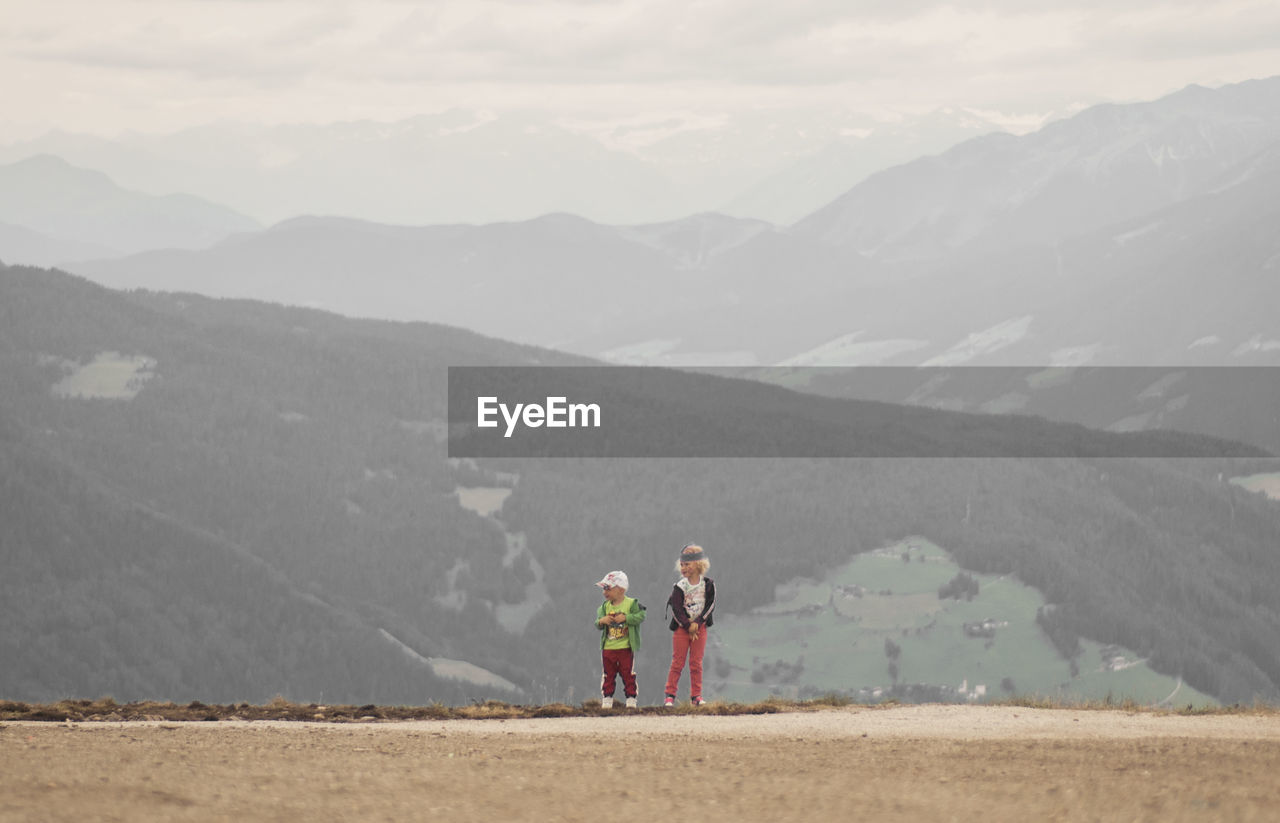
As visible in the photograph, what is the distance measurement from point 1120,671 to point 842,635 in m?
31.9

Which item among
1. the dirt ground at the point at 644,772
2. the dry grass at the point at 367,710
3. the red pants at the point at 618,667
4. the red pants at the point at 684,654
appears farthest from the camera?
the red pants at the point at 618,667

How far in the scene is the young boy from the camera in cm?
2872

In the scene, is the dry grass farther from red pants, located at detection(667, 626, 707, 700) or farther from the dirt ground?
the dirt ground

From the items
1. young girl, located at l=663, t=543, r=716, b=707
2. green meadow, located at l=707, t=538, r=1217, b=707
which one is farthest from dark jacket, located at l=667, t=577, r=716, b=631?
green meadow, located at l=707, t=538, r=1217, b=707

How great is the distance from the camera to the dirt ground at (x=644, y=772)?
16.8 meters

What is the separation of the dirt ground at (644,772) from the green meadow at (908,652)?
5711 inches

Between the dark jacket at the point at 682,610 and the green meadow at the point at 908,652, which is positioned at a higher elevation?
the dark jacket at the point at 682,610

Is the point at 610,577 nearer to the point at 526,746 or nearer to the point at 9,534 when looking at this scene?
the point at 526,746

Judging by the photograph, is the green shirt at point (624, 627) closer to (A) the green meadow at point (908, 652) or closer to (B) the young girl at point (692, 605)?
(B) the young girl at point (692, 605)

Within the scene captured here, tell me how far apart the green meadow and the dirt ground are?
145070 millimetres

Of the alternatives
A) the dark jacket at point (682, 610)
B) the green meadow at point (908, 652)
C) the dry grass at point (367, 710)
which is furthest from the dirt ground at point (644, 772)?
the green meadow at point (908, 652)

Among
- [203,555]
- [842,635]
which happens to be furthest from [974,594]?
[203,555]

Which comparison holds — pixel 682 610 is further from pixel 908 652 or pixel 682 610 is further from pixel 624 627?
pixel 908 652

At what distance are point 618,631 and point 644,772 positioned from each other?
952cm
